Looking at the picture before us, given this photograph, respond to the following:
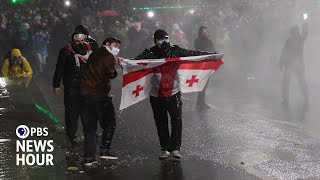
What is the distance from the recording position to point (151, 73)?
269 inches

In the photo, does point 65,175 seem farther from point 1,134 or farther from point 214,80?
point 214,80

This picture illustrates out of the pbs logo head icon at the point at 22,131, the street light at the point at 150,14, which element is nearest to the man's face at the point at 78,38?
the pbs logo head icon at the point at 22,131

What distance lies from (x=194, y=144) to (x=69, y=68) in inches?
91.4

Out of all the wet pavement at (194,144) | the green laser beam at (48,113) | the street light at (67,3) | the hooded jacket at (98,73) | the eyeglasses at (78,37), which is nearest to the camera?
the wet pavement at (194,144)

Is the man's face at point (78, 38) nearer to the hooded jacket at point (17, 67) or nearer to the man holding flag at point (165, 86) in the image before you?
the man holding flag at point (165, 86)

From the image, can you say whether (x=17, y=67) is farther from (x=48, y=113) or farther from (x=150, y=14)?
(x=150, y=14)

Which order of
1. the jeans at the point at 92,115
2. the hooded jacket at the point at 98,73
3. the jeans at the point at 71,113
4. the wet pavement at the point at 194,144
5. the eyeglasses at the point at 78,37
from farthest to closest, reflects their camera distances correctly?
1. the jeans at the point at 71,113
2. the eyeglasses at the point at 78,37
3. the jeans at the point at 92,115
4. the hooded jacket at the point at 98,73
5. the wet pavement at the point at 194,144

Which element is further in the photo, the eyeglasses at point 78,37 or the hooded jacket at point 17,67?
the hooded jacket at point 17,67

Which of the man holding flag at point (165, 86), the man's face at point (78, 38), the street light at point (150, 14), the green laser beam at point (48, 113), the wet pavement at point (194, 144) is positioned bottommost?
the wet pavement at point (194, 144)

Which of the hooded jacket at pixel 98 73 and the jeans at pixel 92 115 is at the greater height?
the hooded jacket at pixel 98 73

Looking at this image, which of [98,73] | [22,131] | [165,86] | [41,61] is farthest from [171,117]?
[41,61]

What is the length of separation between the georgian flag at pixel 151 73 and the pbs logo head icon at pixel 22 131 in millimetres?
1779

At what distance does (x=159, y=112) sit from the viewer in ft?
22.3

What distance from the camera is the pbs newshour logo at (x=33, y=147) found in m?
6.33
